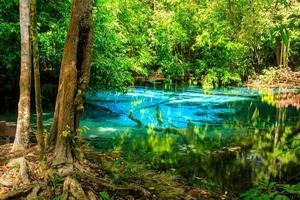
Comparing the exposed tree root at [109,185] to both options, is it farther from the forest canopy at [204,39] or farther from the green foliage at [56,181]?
the forest canopy at [204,39]

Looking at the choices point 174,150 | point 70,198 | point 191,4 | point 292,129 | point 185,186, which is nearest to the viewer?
point 70,198

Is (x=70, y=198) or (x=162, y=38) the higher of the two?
(x=162, y=38)

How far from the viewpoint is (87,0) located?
23.0 feet

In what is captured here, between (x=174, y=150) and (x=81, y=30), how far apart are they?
4728 millimetres

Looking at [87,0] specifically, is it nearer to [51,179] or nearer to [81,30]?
[81,30]

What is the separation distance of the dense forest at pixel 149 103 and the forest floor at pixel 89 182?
3 centimetres

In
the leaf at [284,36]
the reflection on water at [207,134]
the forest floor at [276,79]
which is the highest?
the leaf at [284,36]

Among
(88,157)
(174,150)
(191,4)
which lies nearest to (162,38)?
(191,4)

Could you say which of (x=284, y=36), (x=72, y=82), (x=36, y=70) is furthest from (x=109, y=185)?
(x=284, y=36)

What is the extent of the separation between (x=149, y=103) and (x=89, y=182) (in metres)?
14.1

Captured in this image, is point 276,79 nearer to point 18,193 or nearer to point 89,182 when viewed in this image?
point 89,182

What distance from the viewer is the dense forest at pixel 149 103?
20.4ft

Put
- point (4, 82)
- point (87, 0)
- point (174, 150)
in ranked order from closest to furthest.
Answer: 1. point (87, 0)
2. point (174, 150)
3. point (4, 82)

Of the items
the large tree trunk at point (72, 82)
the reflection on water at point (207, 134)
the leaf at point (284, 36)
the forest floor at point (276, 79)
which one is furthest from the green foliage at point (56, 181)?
the forest floor at point (276, 79)
